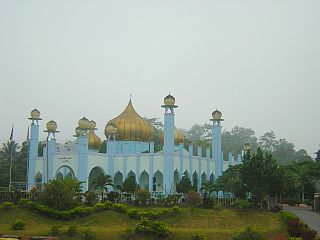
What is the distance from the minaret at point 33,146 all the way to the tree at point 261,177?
71.1 ft

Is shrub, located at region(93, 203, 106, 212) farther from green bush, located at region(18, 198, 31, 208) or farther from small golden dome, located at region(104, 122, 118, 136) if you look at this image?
small golden dome, located at region(104, 122, 118, 136)

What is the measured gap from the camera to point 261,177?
29.3 meters

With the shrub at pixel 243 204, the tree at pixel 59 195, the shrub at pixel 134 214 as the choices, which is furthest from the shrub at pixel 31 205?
the shrub at pixel 243 204

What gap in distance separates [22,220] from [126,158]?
1703 centimetres

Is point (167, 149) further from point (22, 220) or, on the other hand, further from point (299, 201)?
point (22, 220)

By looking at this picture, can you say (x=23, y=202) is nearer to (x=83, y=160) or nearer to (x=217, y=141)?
(x=83, y=160)

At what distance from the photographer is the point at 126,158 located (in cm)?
4206

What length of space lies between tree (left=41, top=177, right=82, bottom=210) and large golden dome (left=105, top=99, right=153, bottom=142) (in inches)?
604

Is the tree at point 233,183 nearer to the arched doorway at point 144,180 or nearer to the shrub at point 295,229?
the arched doorway at point 144,180

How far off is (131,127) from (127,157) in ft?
12.6

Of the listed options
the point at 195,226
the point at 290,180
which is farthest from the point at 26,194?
the point at 290,180

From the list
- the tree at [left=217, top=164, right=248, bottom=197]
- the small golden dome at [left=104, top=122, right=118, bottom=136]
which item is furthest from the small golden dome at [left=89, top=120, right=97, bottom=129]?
the tree at [left=217, top=164, right=248, bottom=197]

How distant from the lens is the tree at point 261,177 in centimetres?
2923

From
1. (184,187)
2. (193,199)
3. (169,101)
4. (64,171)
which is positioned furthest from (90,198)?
(169,101)
